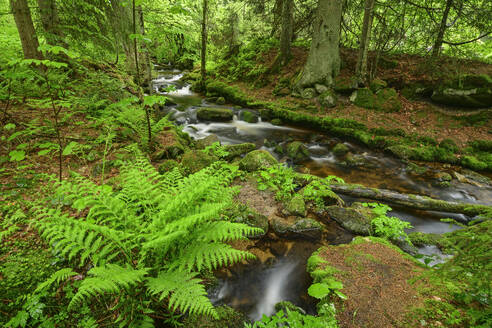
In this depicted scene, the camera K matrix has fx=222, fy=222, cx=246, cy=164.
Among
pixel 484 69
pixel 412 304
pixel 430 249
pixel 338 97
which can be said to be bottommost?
pixel 430 249

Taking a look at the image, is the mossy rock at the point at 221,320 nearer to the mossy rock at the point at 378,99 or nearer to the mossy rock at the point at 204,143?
the mossy rock at the point at 204,143

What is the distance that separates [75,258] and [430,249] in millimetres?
5369

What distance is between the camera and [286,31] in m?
12.2

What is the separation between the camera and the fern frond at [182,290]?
1.61 meters

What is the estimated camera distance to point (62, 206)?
299cm

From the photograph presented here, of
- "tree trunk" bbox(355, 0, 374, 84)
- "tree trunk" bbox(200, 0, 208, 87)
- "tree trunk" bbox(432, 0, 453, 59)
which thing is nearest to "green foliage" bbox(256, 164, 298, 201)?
"tree trunk" bbox(355, 0, 374, 84)

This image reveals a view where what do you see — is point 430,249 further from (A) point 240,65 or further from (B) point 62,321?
(A) point 240,65

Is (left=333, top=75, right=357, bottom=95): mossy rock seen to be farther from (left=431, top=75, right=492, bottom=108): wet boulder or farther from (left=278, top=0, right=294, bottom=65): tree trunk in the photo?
(left=278, top=0, right=294, bottom=65): tree trunk

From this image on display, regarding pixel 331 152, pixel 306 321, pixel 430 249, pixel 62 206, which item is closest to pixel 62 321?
pixel 62 206

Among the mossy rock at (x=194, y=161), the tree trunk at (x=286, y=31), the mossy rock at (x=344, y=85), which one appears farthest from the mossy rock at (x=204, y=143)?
the tree trunk at (x=286, y=31)

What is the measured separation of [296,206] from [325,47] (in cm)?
894

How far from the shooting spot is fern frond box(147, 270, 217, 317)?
5.27 ft

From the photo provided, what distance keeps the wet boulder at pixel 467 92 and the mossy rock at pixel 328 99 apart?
393cm

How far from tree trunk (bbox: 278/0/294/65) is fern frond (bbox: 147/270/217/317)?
13287mm
